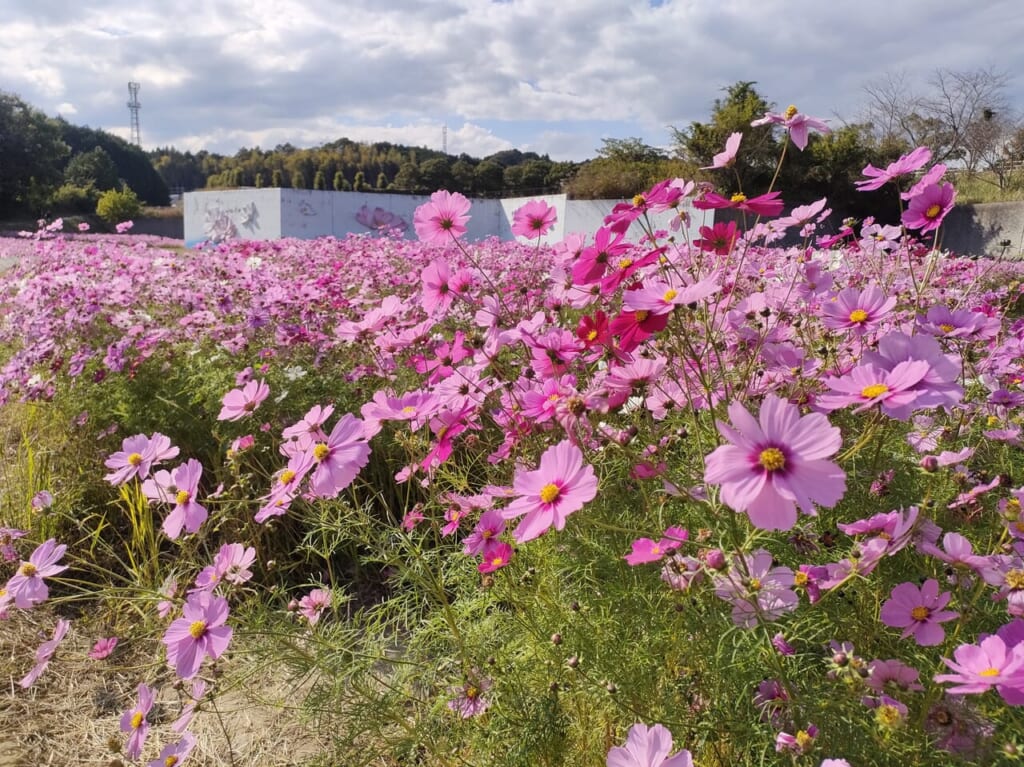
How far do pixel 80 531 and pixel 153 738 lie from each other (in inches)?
39.9

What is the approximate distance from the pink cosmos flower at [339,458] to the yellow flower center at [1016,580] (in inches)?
31.6

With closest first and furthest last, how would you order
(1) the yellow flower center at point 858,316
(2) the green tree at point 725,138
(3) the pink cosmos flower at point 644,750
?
(3) the pink cosmos flower at point 644,750 < (1) the yellow flower center at point 858,316 < (2) the green tree at point 725,138

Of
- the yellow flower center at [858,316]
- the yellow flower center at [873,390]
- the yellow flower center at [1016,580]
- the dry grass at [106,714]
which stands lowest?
the dry grass at [106,714]

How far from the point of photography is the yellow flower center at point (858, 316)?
3.35 feet

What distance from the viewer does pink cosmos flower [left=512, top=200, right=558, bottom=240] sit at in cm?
148

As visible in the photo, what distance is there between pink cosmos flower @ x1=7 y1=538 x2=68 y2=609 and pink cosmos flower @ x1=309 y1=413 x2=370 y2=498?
1.48 ft

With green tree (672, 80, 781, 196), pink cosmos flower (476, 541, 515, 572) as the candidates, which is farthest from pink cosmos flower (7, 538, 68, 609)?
green tree (672, 80, 781, 196)

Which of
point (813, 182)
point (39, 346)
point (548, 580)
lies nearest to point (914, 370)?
point (548, 580)

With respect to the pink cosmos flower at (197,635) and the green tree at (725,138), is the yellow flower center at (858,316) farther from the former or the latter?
the green tree at (725,138)

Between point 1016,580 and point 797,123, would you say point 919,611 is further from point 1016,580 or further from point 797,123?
point 797,123

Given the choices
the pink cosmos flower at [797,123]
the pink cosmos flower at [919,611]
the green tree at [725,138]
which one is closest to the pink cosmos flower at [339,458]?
the pink cosmos flower at [919,611]

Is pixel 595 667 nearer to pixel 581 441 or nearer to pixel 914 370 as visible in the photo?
pixel 581 441

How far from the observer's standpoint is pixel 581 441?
3.43 ft

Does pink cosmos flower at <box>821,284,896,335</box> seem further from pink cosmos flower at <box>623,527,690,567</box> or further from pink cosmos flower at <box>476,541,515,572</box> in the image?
pink cosmos flower at <box>476,541,515,572</box>
